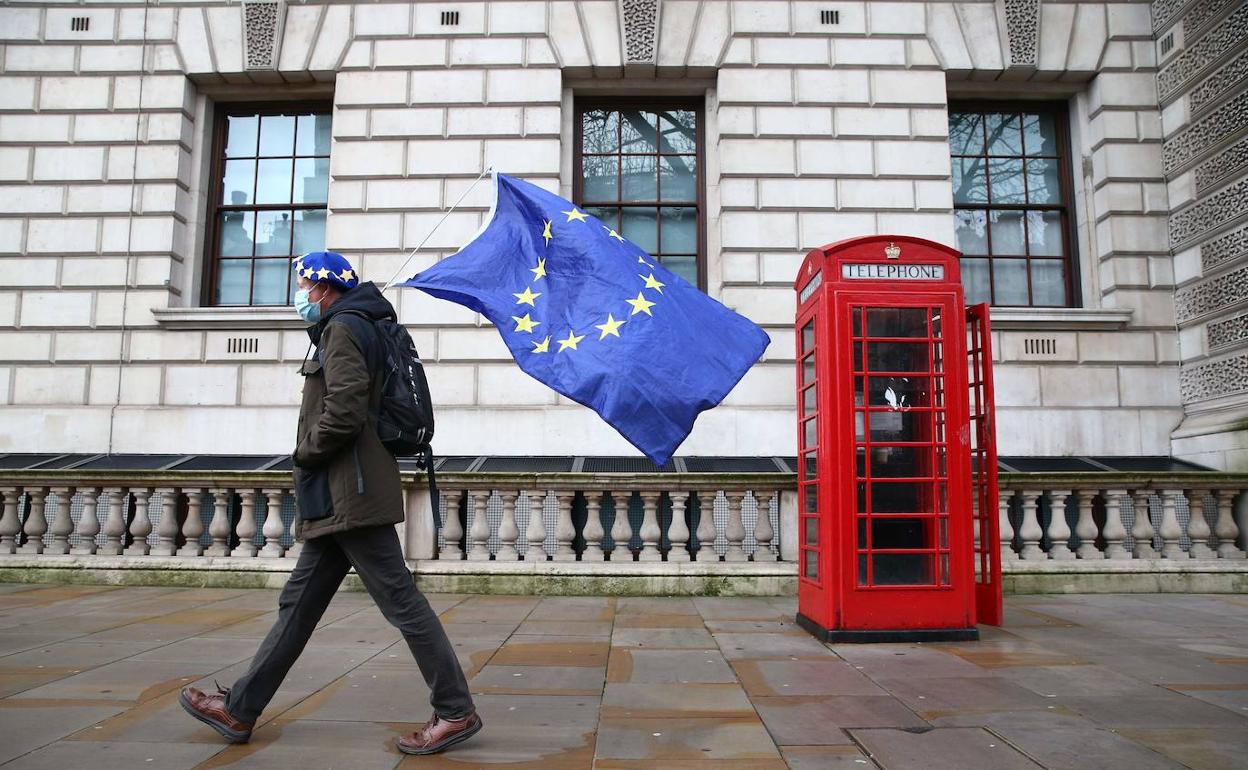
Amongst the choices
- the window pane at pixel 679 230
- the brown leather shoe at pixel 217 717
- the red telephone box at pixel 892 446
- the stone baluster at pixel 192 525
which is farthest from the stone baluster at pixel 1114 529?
the stone baluster at pixel 192 525

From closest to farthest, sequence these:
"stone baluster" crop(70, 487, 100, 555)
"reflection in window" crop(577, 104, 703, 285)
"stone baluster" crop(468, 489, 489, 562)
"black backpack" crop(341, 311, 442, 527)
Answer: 1. "black backpack" crop(341, 311, 442, 527)
2. "stone baluster" crop(468, 489, 489, 562)
3. "stone baluster" crop(70, 487, 100, 555)
4. "reflection in window" crop(577, 104, 703, 285)

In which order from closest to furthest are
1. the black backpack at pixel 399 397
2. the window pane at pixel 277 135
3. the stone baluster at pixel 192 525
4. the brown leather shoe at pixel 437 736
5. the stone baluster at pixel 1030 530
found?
1. the brown leather shoe at pixel 437 736
2. the black backpack at pixel 399 397
3. the stone baluster at pixel 1030 530
4. the stone baluster at pixel 192 525
5. the window pane at pixel 277 135

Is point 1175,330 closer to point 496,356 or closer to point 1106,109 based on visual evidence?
point 1106,109

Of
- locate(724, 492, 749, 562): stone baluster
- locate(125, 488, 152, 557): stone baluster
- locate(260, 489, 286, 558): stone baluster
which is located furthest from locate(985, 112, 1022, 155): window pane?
locate(125, 488, 152, 557): stone baluster

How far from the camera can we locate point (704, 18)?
10.9 m

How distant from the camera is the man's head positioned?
3926mm

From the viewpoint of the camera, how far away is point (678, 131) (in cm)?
1131

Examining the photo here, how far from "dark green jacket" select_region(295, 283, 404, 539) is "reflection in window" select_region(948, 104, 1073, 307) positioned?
908cm

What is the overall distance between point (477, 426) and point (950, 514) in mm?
5850

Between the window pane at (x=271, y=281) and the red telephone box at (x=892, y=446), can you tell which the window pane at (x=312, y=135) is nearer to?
the window pane at (x=271, y=281)

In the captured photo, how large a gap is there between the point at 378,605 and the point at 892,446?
372cm

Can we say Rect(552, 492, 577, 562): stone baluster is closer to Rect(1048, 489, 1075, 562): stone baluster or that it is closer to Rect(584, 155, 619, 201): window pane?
Rect(1048, 489, 1075, 562): stone baluster

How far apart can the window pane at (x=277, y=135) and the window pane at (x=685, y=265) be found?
532cm

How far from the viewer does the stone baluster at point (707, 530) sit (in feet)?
25.6
